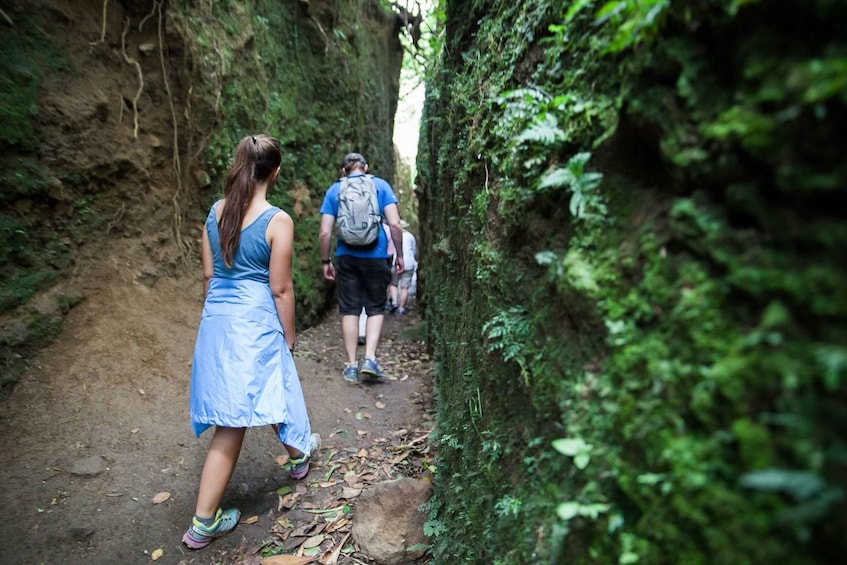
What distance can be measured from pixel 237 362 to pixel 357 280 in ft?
8.46

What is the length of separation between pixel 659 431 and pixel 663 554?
8.5 inches

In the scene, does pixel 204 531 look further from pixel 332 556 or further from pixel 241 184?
pixel 241 184

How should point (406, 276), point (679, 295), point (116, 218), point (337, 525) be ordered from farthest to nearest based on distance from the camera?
point (406, 276) < point (116, 218) < point (337, 525) < point (679, 295)

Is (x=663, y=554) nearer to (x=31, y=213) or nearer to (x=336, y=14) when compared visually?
(x=31, y=213)

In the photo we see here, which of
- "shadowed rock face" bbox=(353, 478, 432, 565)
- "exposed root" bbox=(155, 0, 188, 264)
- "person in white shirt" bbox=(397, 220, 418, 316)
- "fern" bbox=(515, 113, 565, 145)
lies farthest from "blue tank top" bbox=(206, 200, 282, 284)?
"person in white shirt" bbox=(397, 220, 418, 316)

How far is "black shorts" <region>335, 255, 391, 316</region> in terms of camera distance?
5.25m

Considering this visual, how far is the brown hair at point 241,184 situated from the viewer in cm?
277

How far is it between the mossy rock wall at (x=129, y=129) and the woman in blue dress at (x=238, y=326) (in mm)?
1952

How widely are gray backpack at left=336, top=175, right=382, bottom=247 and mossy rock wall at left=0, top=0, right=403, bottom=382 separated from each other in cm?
145

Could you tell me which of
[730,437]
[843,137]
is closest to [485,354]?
[730,437]

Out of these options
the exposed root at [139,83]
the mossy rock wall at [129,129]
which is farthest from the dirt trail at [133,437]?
the exposed root at [139,83]

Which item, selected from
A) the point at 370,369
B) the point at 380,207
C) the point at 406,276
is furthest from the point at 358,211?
the point at 406,276

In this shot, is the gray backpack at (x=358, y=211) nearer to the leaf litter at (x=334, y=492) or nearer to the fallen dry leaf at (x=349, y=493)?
the leaf litter at (x=334, y=492)

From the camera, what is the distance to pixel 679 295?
938mm
